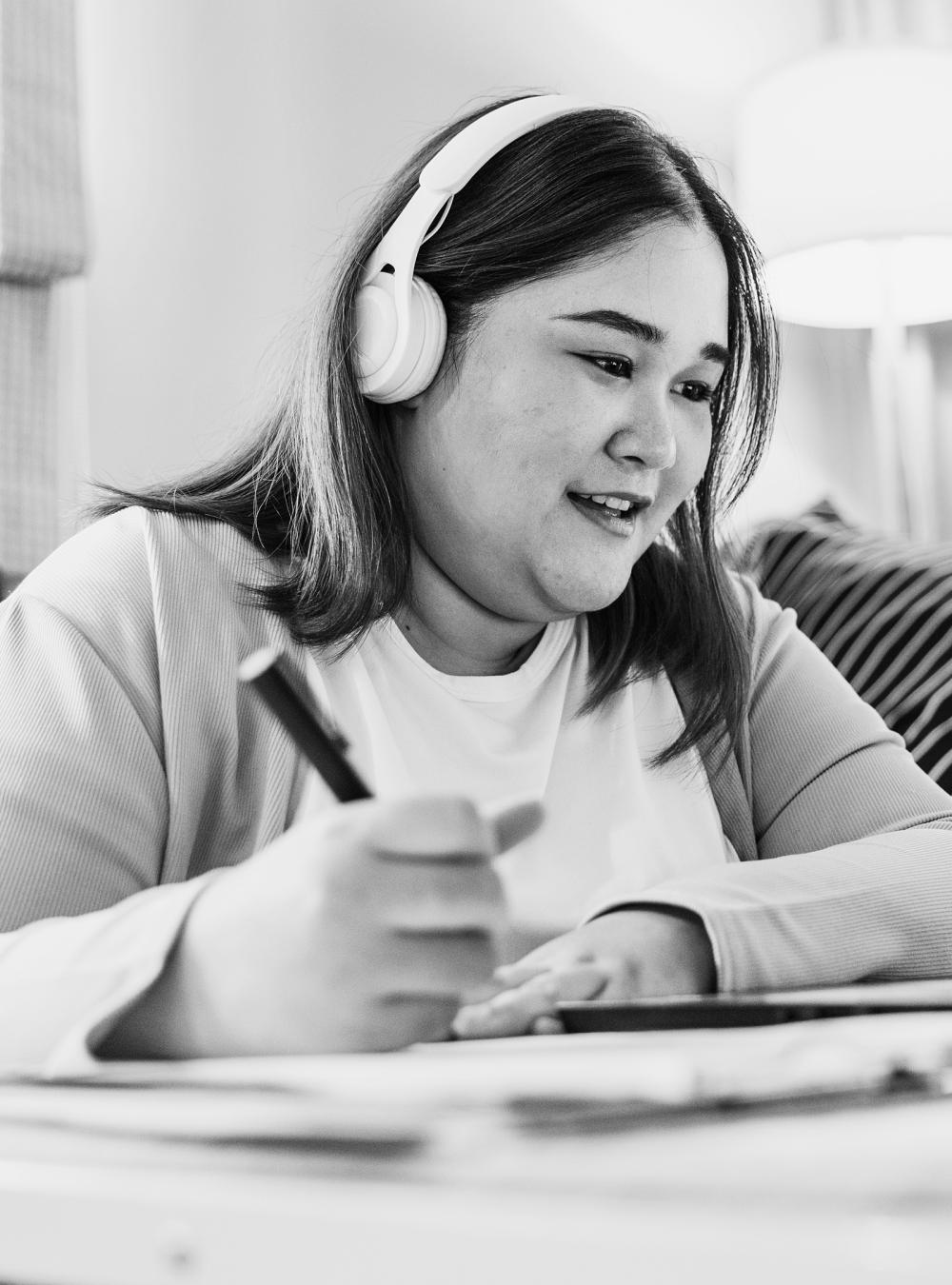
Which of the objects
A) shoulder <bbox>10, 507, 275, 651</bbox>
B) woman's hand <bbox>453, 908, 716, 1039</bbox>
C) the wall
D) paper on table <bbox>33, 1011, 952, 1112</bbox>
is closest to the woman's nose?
shoulder <bbox>10, 507, 275, 651</bbox>

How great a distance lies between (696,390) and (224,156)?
122 cm

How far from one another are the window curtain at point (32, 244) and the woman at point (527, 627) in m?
0.72

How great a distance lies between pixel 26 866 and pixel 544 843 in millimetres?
371

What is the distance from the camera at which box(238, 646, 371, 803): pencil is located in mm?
388

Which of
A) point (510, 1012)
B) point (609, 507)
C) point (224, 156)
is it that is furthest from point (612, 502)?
point (224, 156)

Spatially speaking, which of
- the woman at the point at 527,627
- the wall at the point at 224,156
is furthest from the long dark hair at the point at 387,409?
the wall at the point at 224,156

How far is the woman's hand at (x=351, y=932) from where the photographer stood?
374mm

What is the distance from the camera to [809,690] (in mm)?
1164

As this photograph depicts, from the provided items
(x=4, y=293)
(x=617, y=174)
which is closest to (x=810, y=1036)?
(x=617, y=174)

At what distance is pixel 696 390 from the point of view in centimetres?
106

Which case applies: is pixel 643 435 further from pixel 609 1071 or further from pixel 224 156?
pixel 224 156

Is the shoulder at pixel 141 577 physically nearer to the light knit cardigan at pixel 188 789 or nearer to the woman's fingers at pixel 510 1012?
the light knit cardigan at pixel 188 789

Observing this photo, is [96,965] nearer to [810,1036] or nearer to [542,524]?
[810,1036]

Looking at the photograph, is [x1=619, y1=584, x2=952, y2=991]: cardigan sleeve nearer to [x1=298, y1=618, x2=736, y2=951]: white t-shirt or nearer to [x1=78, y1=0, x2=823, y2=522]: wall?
[x1=298, y1=618, x2=736, y2=951]: white t-shirt
